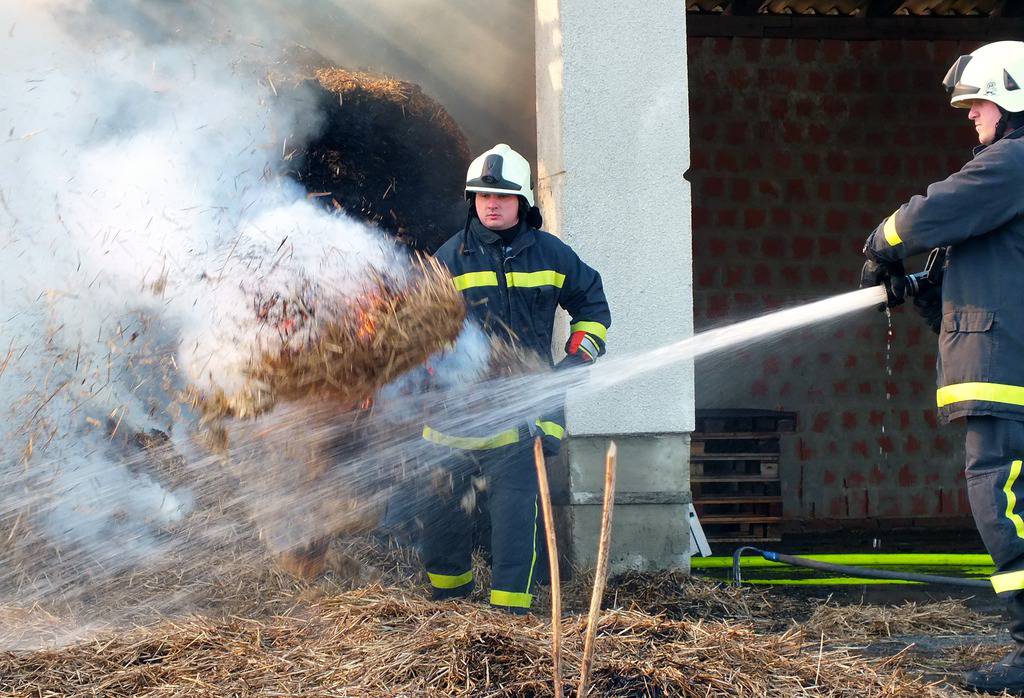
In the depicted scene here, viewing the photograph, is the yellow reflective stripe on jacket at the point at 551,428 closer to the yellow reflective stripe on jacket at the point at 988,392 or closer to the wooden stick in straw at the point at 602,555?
the yellow reflective stripe on jacket at the point at 988,392

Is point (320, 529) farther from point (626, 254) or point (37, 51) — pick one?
point (37, 51)

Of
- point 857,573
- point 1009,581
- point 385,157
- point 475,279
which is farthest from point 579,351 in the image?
point 857,573

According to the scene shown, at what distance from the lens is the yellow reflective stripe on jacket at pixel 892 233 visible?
12.3 feet

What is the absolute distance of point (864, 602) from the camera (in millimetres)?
5148

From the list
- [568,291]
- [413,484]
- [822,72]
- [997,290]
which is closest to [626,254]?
[568,291]

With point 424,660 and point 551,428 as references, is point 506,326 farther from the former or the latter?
point 424,660

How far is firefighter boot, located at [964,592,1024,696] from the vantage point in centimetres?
349

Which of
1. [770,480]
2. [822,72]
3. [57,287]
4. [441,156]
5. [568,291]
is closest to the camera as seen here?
[568,291]

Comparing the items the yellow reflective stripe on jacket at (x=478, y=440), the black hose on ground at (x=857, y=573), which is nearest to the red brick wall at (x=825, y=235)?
the black hose on ground at (x=857, y=573)

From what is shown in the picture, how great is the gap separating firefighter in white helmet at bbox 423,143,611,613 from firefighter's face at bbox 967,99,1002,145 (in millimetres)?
1533

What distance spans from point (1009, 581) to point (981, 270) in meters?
1.03

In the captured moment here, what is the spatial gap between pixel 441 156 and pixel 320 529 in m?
1.90

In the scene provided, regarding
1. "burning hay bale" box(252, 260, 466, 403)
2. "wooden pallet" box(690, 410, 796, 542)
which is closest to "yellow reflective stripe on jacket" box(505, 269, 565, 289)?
"burning hay bale" box(252, 260, 466, 403)

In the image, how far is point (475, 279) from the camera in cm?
439
